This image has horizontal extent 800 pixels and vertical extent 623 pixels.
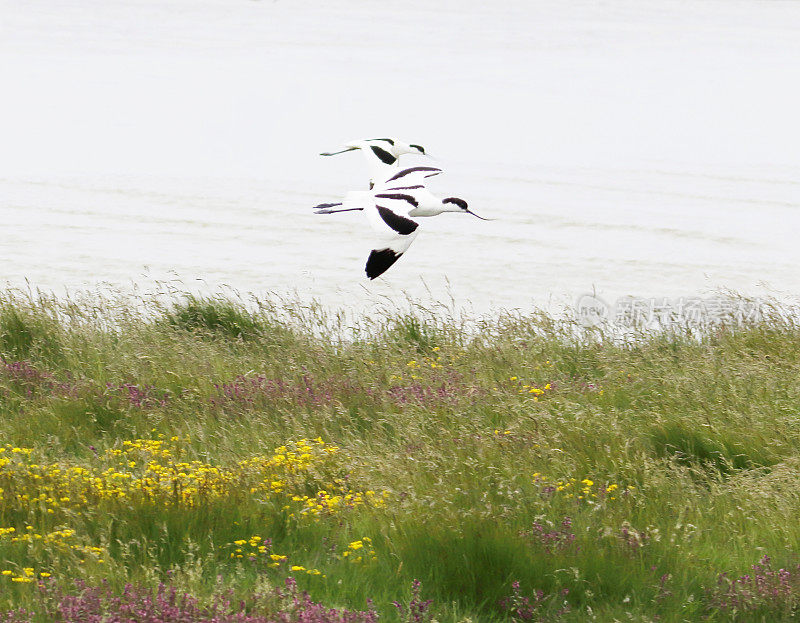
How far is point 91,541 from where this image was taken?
379cm

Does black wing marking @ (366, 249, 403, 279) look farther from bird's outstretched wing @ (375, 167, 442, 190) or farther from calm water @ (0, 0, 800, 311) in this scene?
calm water @ (0, 0, 800, 311)

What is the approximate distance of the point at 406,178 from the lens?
205 inches

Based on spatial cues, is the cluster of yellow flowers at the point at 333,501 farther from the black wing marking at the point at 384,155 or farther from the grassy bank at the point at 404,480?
the black wing marking at the point at 384,155

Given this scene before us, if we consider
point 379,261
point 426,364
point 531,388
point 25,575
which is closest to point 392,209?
point 379,261

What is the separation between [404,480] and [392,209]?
120 centimetres

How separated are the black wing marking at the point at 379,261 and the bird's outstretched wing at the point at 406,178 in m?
0.52

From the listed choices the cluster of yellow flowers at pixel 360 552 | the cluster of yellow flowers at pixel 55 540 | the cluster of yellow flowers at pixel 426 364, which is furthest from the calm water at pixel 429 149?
the cluster of yellow flowers at pixel 55 540

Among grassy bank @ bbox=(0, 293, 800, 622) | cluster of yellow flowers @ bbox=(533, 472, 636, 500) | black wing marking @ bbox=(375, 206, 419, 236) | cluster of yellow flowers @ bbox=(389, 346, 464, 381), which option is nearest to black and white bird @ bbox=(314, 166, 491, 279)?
black wing marking @ bbox=(375, 206, 419, 236)

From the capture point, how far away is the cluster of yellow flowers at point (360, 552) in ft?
12.4

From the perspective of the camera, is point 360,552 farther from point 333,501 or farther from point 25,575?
point 25,575

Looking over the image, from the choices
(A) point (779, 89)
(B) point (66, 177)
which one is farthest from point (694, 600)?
(A) point (779, 89)

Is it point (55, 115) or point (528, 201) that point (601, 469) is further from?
point (55, 115)

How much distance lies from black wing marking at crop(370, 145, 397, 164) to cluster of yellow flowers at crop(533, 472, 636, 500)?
1.80 meters

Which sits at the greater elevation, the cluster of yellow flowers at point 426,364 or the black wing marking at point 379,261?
the black wing marking at point 379,261
